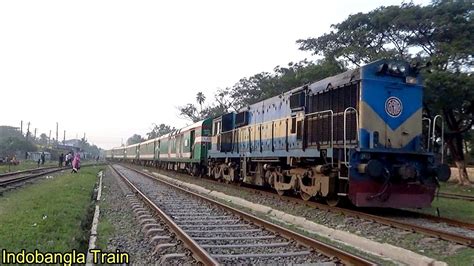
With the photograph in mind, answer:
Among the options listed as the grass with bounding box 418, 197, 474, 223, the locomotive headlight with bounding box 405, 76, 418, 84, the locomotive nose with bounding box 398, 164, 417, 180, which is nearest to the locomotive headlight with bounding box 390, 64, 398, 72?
the locomotive headlight with bounding box 405, 76, 418, 84

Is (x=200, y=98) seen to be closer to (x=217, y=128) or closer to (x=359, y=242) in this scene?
(x=217, y=128)

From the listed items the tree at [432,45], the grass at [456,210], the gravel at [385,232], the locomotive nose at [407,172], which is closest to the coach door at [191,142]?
the tree at [432,45]

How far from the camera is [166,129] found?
403 feet

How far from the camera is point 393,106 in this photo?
11516 millimetres

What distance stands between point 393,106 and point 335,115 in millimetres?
1479

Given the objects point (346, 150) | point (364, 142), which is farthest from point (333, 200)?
point (364, 142)

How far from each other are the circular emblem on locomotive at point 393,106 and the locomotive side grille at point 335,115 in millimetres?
842

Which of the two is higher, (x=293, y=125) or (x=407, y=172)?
(x=293, y=125)

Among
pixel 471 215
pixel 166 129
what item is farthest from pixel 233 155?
pixel 166 129

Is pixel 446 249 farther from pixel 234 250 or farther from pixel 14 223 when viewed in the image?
pixel 14 223

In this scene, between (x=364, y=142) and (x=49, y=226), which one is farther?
(x=364, y=142)

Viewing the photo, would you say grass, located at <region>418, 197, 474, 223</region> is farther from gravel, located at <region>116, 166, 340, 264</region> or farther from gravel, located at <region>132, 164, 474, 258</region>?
gravel, located at <region>116, 166, 340, 264</region>

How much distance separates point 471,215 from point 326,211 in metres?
4.22

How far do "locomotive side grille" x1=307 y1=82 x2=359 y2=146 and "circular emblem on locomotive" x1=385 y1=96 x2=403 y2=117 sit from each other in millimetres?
842
